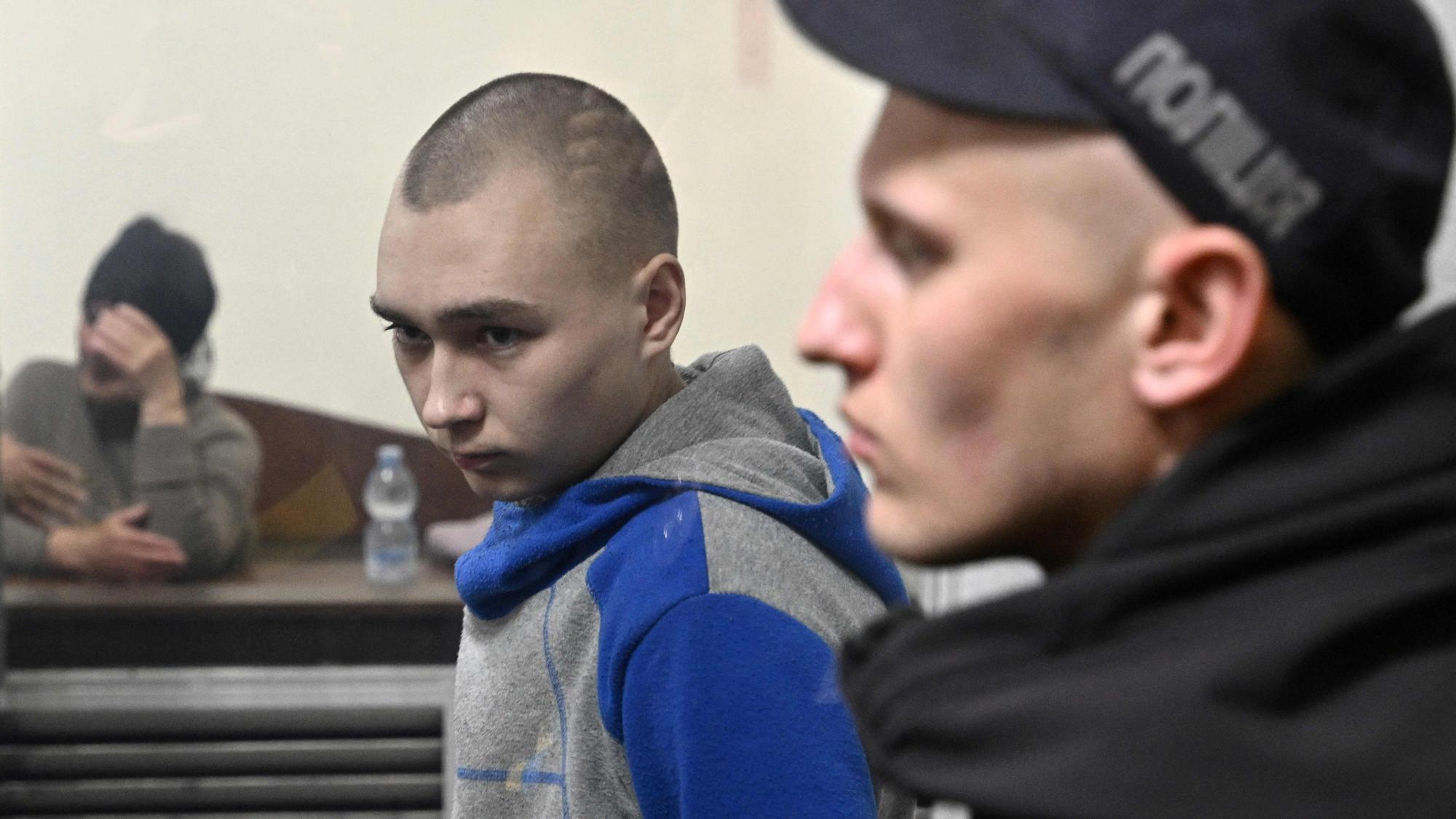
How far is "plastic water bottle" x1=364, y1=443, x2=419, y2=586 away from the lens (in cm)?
110

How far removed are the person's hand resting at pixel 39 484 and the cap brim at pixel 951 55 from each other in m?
1.04

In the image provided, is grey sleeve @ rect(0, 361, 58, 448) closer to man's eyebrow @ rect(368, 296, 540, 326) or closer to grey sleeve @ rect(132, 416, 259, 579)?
grey sleeve @ rect(132, 416, 259, 579)

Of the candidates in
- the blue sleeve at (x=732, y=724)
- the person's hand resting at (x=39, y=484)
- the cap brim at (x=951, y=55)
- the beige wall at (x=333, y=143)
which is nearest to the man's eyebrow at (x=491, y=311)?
the beige wall at (x=333, y=143)

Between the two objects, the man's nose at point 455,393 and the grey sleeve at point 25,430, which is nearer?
the man's nose at point 455,393

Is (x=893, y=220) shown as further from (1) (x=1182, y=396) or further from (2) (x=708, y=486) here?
(2) (x=708, y=486)

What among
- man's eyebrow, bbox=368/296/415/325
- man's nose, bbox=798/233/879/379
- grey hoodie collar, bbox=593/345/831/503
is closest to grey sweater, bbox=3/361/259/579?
man's eyebrow, bbox=368/296/415/325

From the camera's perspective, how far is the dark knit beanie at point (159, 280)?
1.19 meters

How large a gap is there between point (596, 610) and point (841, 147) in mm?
345

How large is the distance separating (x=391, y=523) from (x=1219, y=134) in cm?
78

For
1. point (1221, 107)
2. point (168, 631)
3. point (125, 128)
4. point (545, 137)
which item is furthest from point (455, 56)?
point (168, 631)

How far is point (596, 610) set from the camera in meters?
0.91

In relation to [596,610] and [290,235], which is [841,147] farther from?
[290,235]

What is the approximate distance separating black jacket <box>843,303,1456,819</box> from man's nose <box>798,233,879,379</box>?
0.12 meters

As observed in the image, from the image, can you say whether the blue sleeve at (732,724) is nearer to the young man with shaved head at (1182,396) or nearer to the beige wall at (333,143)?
the beige wall at (333,143)
